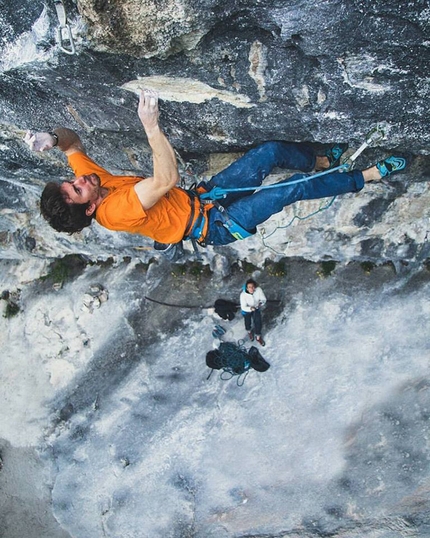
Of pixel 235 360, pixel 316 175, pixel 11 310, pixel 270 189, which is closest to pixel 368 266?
pixel 235 360

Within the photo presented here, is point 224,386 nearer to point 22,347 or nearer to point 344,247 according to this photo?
point 344,247

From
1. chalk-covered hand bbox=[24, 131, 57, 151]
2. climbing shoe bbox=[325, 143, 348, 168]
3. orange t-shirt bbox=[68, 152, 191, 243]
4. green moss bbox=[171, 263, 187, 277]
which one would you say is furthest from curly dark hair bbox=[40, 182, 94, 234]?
green moss bbox=[171, 263, 187, 277]

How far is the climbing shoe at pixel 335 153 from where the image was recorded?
4.53 m

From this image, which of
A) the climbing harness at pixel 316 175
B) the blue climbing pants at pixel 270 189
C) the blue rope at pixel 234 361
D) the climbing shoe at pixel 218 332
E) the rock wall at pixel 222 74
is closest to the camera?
the rock wall at pixel 222 74

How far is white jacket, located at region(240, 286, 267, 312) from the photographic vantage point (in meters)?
7.21

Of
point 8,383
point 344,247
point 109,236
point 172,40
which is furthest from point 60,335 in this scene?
point 172,40

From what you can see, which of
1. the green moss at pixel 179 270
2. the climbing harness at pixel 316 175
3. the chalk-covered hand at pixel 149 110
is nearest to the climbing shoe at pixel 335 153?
the climbing harness at pixel 316 175

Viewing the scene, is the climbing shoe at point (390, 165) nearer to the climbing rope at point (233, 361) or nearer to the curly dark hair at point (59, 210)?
the curly dark hair at point (59, 210)

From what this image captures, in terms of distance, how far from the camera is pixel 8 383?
344 inches

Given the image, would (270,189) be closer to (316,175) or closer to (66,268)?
(316,175)

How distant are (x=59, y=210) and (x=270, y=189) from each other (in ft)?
6.01

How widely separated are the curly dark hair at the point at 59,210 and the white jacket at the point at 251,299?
3750mm

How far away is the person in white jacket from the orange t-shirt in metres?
2.90

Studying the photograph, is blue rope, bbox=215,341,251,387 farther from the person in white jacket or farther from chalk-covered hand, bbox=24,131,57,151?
chalk-covered hand, bbox=24,131,57,151
